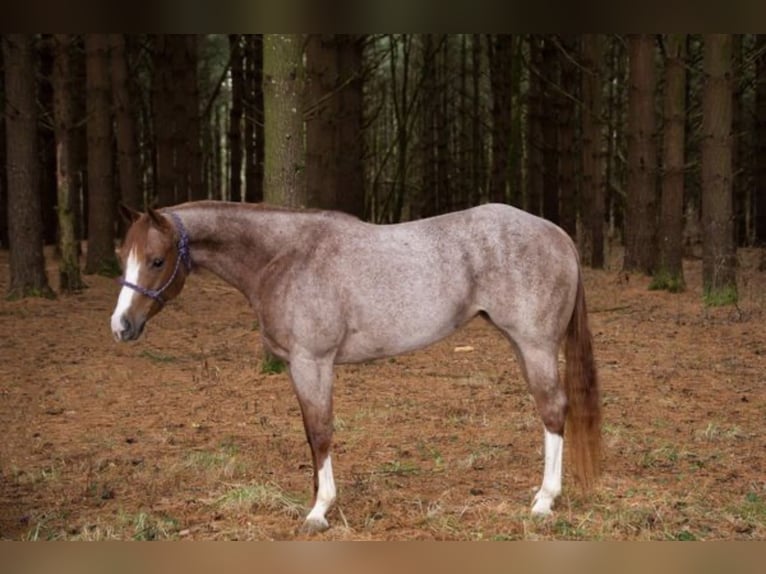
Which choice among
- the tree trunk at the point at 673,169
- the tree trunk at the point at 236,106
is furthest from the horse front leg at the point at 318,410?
the tree trunk at the point at 236,106

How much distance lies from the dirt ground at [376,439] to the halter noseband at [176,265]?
126 centimetres

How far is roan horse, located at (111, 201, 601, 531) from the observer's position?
4812 millimetres

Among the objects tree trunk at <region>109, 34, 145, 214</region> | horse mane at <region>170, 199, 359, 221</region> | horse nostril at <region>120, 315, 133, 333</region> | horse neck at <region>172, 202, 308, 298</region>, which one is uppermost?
tree trunk at <region>109, 34, 145, 214</region>

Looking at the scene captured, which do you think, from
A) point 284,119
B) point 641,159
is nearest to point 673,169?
point 641,159

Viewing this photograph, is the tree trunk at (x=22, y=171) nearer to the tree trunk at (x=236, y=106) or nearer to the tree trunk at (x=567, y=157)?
the tree trunk at (x=236, y=106)

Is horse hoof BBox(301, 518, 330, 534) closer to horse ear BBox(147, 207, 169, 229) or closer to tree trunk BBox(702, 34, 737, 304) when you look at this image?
horse ear BBox(147, 207, 169, 229)

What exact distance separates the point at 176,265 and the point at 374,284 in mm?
1072

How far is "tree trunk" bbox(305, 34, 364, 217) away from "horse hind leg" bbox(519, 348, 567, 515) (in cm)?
867

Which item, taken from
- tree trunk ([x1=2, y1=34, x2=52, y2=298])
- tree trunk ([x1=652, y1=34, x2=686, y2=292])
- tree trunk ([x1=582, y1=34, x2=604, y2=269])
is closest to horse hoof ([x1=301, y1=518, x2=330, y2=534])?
tree trunk ([x1=2, y1=34, x2=52, y2=298])

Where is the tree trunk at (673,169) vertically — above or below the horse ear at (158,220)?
above

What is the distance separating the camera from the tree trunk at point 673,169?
14.8 meters

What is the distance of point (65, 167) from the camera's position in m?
13.9

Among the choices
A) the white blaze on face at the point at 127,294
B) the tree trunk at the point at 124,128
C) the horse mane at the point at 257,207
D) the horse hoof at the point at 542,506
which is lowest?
the horse hoof at the point at 542,506
